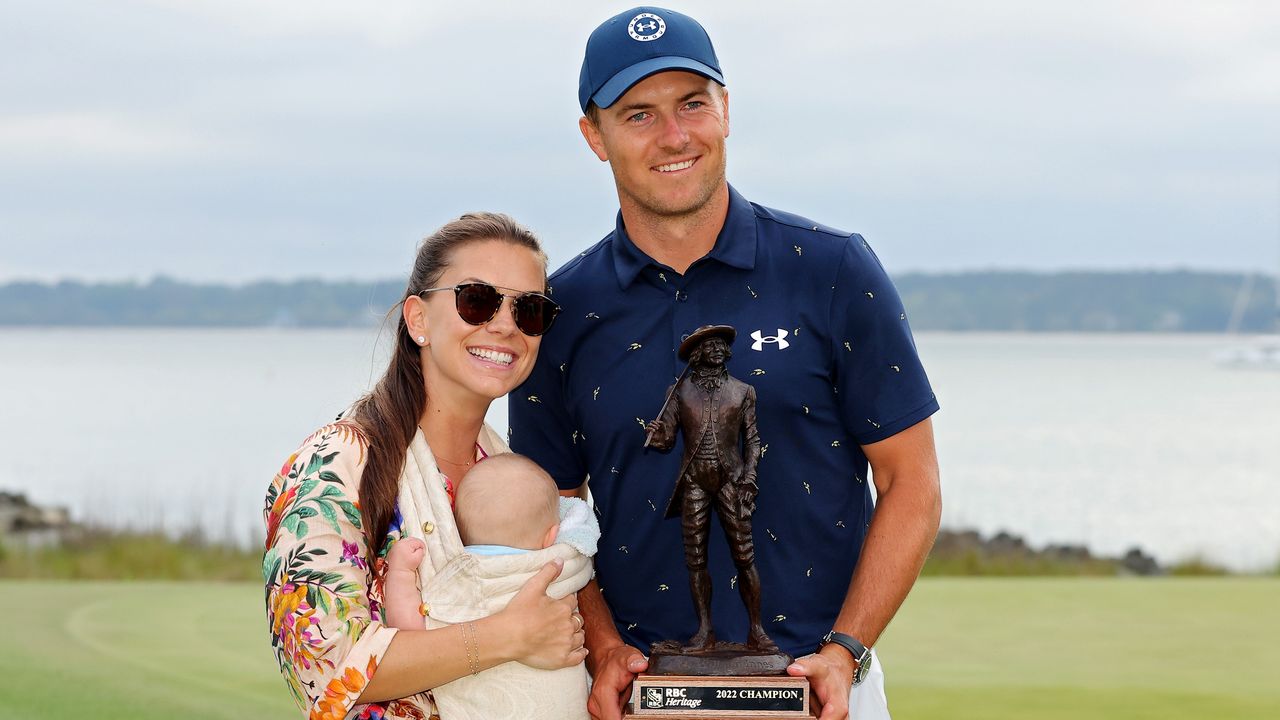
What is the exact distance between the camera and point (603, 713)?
2.97 meters

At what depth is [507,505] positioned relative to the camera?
9.37 feet

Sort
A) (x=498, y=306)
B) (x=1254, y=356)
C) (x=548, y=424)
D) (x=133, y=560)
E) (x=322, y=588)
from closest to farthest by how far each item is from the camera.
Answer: (x=322, y=588)
(x=498, y=306)
(x=548, y=424)
(x=133, y=560)
(x=1254, y=356)

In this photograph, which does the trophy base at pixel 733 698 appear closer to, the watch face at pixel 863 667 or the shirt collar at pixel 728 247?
the watch face at pixel 863 667

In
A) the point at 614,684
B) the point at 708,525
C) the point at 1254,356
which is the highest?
the point at 708,525

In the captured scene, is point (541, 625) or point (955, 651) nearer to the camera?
point (541, 625)

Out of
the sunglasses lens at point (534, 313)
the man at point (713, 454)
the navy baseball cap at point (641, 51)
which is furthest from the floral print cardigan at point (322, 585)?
the navy baseball cap at point (641, 51)

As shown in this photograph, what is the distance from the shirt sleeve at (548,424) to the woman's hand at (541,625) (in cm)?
59

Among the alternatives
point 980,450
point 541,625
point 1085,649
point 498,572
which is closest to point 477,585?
point 498,572

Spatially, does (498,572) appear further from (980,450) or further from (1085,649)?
(980,450)

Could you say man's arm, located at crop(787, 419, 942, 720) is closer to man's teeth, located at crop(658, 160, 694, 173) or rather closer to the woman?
the woman

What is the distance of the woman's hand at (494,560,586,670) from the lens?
278cm

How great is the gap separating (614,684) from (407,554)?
591 millimetres

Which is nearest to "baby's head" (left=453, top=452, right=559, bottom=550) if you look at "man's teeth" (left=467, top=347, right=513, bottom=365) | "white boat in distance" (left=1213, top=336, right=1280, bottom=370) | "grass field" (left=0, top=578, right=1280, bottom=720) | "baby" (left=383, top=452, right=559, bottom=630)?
"baby" (left=383, top=452, right=559, bottom=630)

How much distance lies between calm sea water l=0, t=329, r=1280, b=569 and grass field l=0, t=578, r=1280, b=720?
64.5 inches
